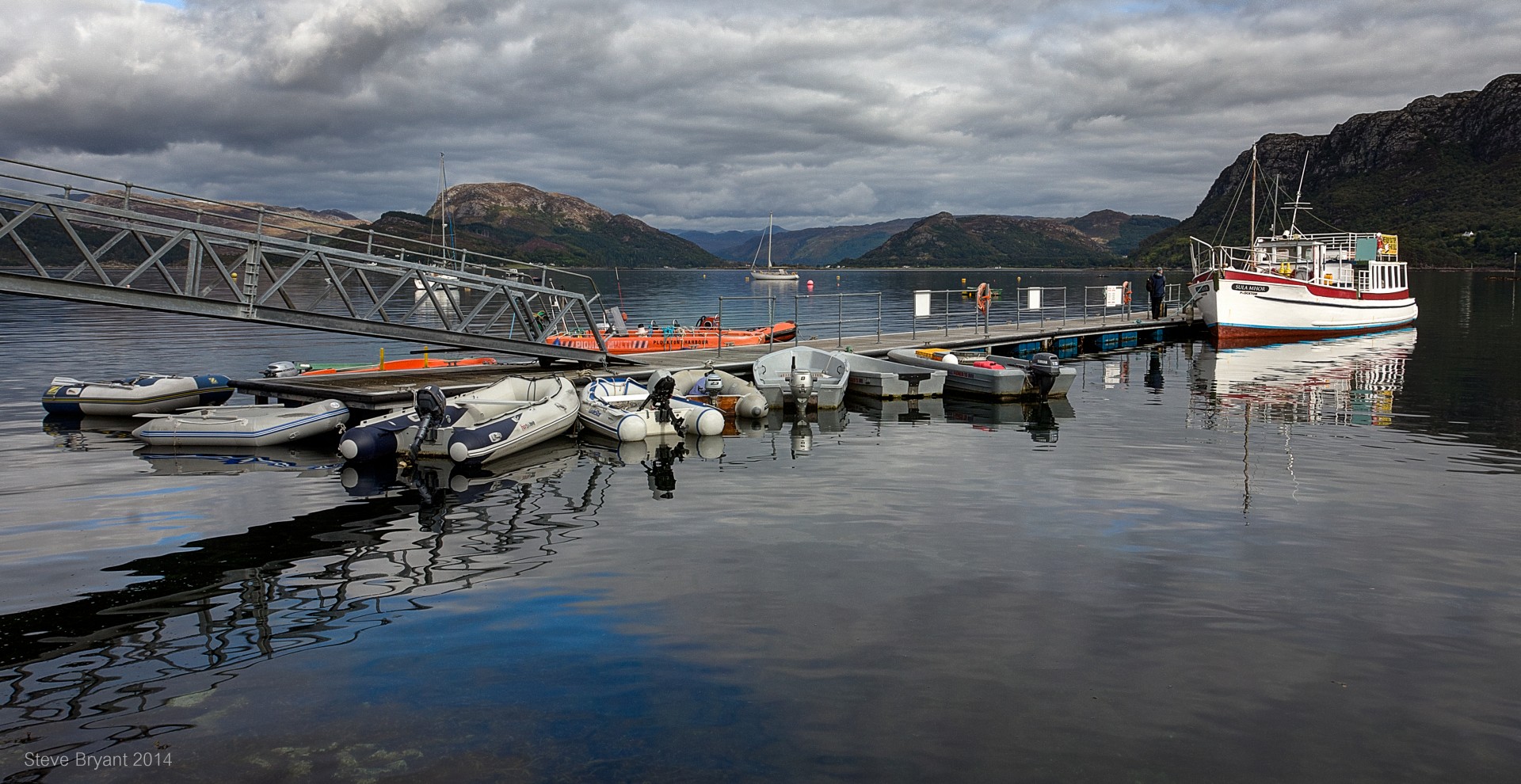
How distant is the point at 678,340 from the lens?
35438mm

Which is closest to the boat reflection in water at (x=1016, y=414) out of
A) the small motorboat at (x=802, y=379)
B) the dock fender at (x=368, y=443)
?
the small motorboat at (x=802, y=379)

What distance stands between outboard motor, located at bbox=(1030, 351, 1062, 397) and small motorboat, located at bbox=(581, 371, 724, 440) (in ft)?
33.3

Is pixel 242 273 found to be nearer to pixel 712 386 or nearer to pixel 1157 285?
pixel 712 386

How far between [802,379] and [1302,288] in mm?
35468

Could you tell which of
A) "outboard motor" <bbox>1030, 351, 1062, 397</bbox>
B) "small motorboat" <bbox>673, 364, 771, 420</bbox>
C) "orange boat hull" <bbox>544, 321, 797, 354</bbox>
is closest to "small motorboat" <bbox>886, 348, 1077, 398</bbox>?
"outboard motor" <bbox>1030, 351, 1062, 397</bbox>

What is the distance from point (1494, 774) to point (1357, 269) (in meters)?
54.6

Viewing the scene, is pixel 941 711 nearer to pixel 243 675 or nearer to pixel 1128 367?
pixel 243 675

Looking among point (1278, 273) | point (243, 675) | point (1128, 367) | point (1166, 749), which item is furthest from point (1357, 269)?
point (243, 675)

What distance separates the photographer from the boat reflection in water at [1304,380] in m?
24.2

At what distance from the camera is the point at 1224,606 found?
9.55 meters

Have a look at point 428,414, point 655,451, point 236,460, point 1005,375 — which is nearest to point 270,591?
point 428,414

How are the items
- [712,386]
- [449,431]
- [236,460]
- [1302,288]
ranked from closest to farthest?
[449,431]
[236,460]
[712,386]
[1302,288]

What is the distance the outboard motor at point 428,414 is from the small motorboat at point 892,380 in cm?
1261

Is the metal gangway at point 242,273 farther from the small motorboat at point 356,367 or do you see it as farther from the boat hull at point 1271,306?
the boat hull at point 1271,306
